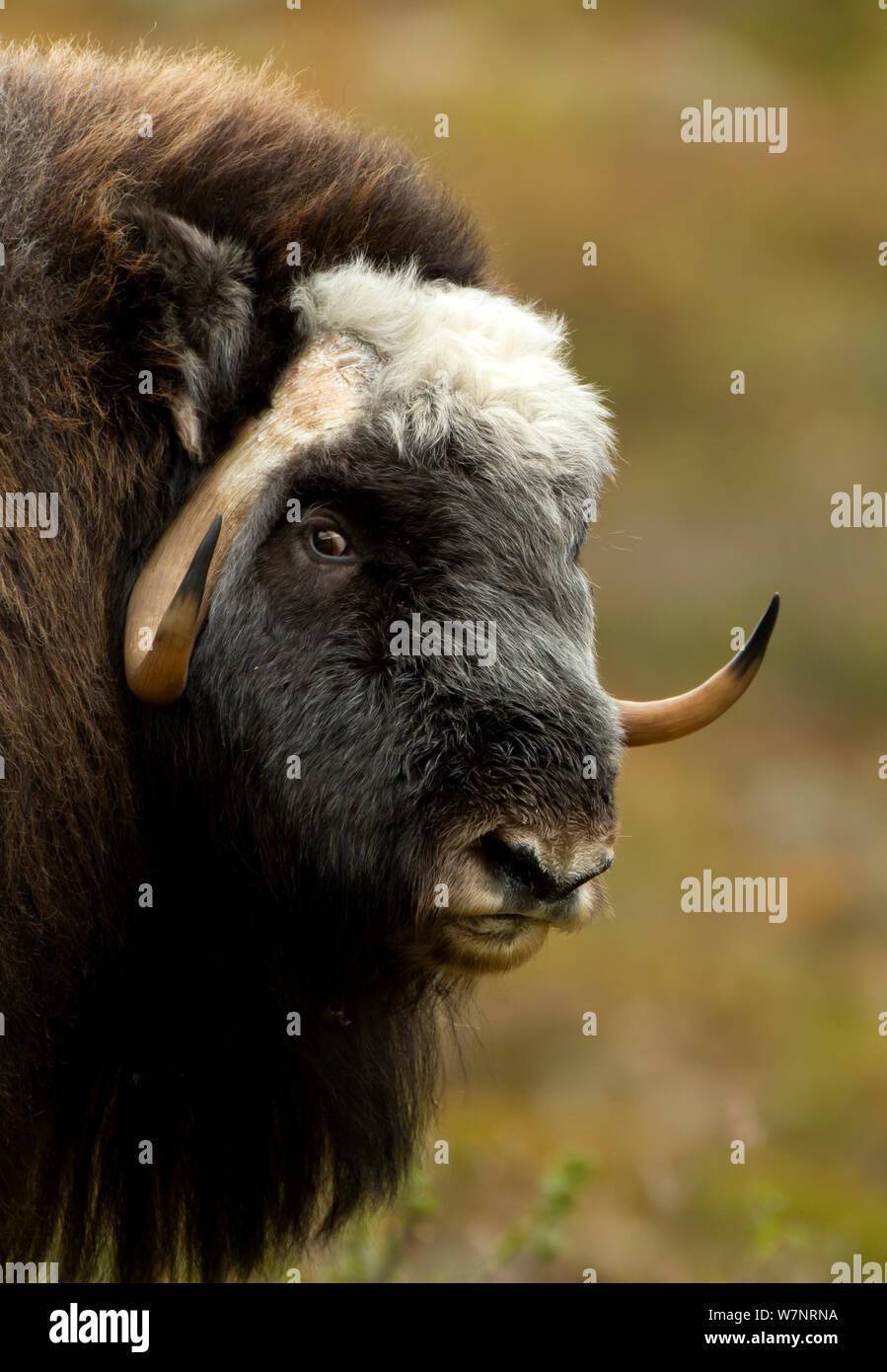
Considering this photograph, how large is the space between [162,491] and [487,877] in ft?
2.90

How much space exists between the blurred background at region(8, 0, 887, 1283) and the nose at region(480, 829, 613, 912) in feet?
11.2

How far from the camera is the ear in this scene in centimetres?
284

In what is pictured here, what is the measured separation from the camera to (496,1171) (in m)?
7.51

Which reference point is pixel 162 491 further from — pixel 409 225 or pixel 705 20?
pixel 705 20

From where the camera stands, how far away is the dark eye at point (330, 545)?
288 centimetres
